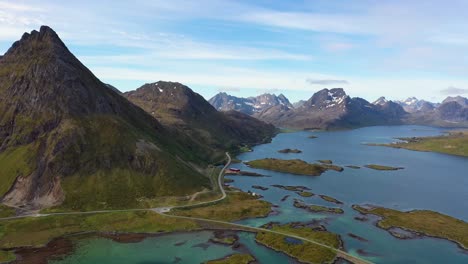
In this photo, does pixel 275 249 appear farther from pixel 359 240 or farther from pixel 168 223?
pixel 168 223

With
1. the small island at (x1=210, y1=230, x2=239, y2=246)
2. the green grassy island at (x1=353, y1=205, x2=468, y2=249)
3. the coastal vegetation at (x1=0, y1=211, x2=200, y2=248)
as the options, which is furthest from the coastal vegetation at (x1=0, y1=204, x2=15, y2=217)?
the green grassy island at (x1=353, y1=205, x2=468, y2=249)

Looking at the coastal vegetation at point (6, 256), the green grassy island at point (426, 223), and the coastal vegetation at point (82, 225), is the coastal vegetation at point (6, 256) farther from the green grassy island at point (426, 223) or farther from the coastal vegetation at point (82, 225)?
the green grassy island at point (426, 223)

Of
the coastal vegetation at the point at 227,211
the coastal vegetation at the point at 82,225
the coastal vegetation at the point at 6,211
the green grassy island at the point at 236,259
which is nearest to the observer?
the green grassy island at the point at 236,259

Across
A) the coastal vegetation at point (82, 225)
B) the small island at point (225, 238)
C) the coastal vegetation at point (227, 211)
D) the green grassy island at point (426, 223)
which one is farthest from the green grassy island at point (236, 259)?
the green grassy island at point (426, 223)

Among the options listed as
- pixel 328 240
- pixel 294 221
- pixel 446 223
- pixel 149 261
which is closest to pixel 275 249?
pixel 328 240

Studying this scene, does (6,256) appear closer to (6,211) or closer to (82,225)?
(82,225)
